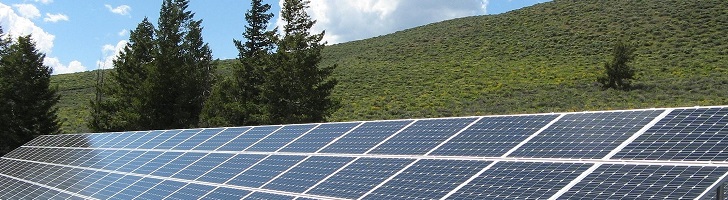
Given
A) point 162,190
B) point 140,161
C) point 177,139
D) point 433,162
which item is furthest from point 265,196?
point 177,139

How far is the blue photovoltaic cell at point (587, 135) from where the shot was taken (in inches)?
440

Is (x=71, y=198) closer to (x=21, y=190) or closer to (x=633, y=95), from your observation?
(x=21, y=190)

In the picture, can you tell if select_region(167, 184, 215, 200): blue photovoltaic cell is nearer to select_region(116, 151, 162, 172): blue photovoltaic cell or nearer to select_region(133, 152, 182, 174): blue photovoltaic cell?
select_region(133, 152, 182, 174): blue photovoltaic cell

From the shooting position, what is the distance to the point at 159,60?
47.0 metres

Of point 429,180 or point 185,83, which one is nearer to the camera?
point 429,180

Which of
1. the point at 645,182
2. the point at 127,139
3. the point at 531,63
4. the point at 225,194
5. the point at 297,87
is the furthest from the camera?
the point at 531,63

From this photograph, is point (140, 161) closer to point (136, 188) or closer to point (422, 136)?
point (136, 188)

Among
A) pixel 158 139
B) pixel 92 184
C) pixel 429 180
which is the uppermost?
pixel 158 139

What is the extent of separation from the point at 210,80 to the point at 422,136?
42.7 m

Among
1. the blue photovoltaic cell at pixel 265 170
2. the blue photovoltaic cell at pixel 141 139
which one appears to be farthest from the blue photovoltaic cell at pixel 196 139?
the blue photovoltaic cell at pixel 265 170

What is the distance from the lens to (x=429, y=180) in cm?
1166

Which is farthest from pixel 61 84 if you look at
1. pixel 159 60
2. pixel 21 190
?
pixel 21 190

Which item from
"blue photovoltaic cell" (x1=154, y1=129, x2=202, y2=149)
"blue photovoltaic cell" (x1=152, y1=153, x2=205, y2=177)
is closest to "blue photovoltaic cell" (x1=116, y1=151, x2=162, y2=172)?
"blue photovoltaic cell" (x1=154, y1=129, x2=202, y2=149)

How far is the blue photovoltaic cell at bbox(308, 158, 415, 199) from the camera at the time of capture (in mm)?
12055
